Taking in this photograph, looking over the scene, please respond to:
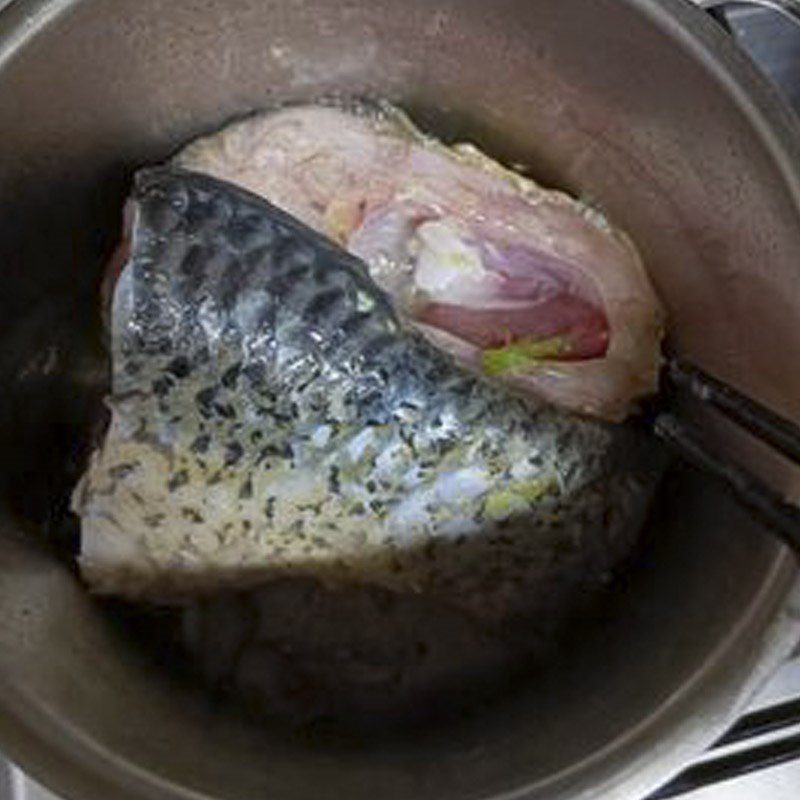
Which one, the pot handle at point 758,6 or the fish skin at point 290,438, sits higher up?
the pot handle at point 758,6

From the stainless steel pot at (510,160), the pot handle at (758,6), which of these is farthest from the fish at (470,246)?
the pot handle at (758,6)

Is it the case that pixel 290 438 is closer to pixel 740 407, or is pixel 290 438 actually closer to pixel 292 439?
pixel 292 439

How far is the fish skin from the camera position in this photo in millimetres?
795

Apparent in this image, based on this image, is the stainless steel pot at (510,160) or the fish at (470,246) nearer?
the stainless steel pot at (510,160)

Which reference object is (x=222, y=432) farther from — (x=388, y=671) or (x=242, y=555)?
(x=388, y=671)

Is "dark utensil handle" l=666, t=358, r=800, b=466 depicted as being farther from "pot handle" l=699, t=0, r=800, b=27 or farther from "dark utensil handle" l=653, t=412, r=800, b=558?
"pot handle" l=699, t=0, r=800, b=27

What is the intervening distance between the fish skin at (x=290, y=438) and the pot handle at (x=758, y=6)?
297mm

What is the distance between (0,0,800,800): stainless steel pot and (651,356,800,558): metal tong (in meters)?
0.03

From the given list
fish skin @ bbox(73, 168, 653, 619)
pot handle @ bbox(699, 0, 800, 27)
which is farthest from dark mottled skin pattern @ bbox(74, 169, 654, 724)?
pot handle @ bbox(699, 0, 800, 27)

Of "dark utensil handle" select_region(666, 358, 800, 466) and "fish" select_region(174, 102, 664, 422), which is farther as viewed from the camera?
"fish" select_region(174, 102, 664, 422)

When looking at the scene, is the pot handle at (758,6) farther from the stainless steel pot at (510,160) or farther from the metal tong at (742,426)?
the metal tong at (742,426)

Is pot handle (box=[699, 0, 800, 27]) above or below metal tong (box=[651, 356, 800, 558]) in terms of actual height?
above

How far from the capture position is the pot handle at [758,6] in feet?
3.08

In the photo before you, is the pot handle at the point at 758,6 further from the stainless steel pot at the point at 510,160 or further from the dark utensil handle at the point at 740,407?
the dark utensil handle at the point at 740,407
